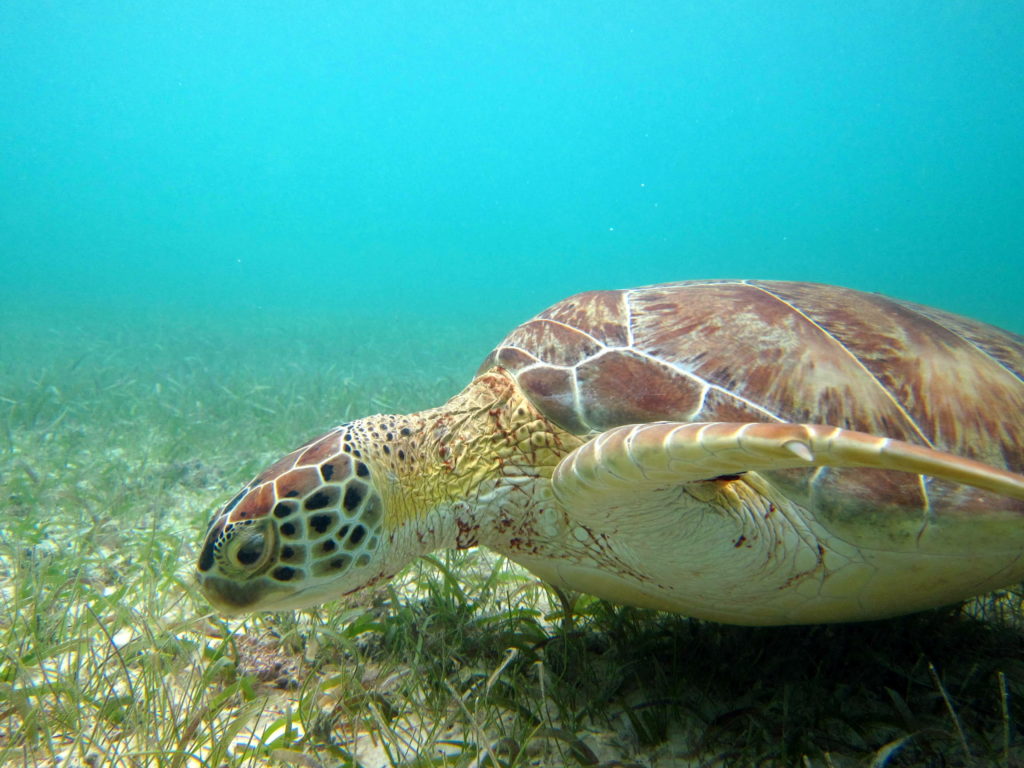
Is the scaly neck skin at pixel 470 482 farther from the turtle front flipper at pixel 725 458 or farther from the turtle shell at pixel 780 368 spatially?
the turtle front flipper at pixel 725 458

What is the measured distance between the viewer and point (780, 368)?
1282mm

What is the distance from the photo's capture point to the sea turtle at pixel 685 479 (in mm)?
1090

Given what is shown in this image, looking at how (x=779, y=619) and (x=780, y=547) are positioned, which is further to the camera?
(x=779, y=619)

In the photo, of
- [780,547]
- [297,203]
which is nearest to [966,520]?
[780,547]

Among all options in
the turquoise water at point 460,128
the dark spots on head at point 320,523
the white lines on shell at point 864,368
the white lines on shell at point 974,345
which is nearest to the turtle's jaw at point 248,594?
the dark spots on head at point 320,523

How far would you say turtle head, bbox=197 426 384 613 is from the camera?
1.22 m

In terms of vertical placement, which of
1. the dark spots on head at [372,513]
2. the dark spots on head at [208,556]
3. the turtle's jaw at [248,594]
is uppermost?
the dark spots on head at [372,513]

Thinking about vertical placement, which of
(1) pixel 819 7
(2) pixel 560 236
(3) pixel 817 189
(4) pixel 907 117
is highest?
(1) pixel 819 7

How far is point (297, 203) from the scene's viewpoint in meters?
90.5

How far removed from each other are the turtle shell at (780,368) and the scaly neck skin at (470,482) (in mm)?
102

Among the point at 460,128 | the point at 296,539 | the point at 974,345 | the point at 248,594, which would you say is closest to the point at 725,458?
the point at 296,539

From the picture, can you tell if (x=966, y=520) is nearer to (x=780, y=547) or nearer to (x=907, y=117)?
(x=780, y=547)

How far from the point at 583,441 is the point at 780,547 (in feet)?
1.66

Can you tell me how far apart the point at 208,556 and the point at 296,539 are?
0.21m
